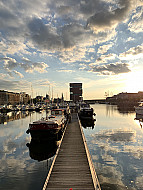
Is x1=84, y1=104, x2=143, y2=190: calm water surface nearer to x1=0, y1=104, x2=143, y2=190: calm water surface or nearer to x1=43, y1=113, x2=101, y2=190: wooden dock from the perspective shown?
x1=0, y1=104, x2=143, y2=190: calm water surface

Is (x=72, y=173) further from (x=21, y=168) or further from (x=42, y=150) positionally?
(x=42, y=150)

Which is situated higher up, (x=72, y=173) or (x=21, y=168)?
(x=72, y=173)

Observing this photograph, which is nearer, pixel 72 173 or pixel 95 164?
pixel 72 173

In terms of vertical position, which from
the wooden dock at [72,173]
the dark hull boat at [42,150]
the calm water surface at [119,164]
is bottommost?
the dark hull boat at [42,150]

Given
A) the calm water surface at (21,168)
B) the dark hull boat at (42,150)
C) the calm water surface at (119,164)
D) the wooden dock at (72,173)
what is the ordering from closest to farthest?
the wooden dock at (72,173) < the calm water surface at (119,164) < the calm water surface at (21,168) < the dark hull boat at (42,150)

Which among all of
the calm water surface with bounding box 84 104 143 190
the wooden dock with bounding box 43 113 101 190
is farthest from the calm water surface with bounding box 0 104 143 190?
the wooden dock with bounding box 43 113 101 190

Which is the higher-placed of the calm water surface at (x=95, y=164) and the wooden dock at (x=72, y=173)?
the wooden dock at (x=72, y=173)

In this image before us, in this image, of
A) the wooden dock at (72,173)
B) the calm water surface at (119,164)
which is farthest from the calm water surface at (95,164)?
the wooden dock at (72,173)

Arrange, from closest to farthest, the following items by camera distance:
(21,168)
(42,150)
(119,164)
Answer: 1. (21,168)
2. (119,164)
3. (42,150)

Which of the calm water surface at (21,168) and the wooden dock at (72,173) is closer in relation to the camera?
the wooden dock at (72,173)

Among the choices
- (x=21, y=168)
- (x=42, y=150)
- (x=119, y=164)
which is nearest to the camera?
(x=21, y=168)

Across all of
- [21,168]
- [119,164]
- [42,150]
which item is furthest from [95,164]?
[42,150]

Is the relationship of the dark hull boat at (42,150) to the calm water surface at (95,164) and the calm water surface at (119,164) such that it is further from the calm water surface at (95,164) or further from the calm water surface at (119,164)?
the calm water surface at (119,164)

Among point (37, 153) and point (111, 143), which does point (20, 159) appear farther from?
point (111, 143)
